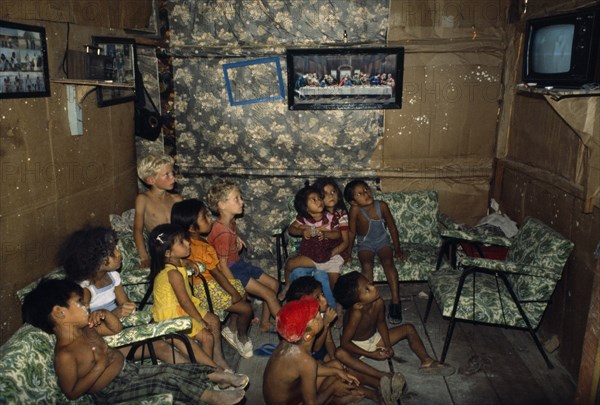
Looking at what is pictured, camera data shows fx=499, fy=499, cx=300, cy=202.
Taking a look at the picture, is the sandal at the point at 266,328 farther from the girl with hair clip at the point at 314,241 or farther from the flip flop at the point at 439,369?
the flip flop at the point at 439,369

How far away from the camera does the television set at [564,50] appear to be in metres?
3.08

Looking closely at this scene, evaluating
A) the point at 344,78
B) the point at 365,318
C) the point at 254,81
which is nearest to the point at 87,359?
the point at 365,318

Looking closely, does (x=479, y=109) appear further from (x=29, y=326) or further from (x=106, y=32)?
(x=29, y=326)

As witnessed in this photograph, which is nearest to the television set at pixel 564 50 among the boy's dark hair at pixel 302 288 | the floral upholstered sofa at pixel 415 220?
the floral upholstered sofa at pixel 415 220

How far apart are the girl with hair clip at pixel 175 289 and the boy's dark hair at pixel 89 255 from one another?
345mm

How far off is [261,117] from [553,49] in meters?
3.16

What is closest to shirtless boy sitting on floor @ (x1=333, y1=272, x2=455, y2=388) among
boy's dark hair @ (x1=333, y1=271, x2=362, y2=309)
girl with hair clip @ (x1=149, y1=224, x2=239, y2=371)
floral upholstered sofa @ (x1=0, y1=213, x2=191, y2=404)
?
boy's dark hair @ (x1=333, y1=271, x2=362, y2=309)

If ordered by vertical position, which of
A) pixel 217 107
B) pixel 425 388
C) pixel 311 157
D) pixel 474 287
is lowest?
pixel 425 388

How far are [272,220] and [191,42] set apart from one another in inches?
88.5

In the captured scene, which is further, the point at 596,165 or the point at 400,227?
the point at 400,227

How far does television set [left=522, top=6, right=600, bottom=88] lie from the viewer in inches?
121

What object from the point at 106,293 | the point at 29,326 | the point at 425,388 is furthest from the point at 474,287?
the point at 29,326

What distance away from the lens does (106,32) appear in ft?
15.4

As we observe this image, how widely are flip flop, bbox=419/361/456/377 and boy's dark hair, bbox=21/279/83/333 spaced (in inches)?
A: 102
